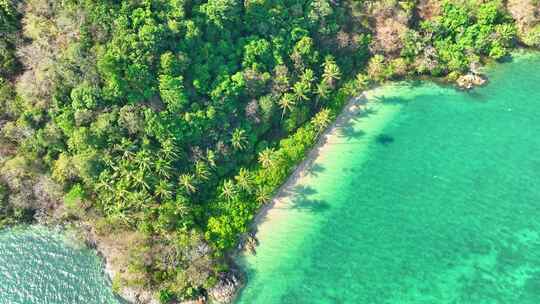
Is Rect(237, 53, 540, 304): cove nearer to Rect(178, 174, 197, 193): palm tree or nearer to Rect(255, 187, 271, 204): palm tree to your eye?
Rect(255, 187, 271, 204): palm tree

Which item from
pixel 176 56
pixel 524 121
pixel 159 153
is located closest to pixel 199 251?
pixel 159 153

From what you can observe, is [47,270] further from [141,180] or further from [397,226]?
[397,226]

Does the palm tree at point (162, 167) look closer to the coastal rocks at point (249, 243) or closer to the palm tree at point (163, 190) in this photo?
the palm tree at point (163, 190)

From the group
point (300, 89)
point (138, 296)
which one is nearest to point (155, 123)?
point (138, 296)

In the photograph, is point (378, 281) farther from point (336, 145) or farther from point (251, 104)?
point (251, 104)

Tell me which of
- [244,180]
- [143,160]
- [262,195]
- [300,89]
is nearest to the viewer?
[143,160]

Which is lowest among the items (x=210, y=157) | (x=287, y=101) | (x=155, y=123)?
(x=210, y=157)
